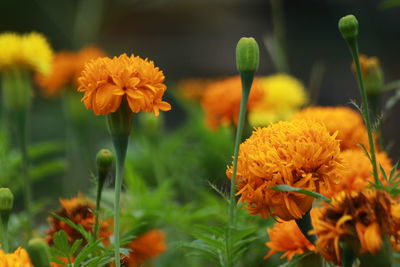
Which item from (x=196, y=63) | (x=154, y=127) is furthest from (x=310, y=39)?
(x=154, y=127)

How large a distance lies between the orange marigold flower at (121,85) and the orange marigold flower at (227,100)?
471 millimetres

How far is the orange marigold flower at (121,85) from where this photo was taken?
2.04 ft

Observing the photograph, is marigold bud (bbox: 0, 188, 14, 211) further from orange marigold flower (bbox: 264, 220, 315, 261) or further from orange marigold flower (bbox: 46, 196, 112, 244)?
orange marigold flower (bbox: 264, 220, 315, 261)

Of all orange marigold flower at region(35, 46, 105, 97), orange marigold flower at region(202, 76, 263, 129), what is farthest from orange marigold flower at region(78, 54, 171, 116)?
orange marigold flower at region(35, 46, 105, 97)

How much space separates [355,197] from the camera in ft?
1.80

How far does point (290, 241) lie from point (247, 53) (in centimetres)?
17

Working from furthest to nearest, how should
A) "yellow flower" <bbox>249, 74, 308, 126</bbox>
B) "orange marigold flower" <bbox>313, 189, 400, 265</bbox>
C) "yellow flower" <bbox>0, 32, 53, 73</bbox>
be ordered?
"yellow flower" <bbox>249, 74, 308, 126</bbox>
"yellow flower" <bbox>0, 32, 53, 73</bbox>
"orange marigold flower" <bbox>313, 189, 400, 265</bbox>

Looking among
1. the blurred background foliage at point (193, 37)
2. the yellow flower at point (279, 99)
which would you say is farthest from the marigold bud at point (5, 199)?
the blurred background foliage at point (193, 37)

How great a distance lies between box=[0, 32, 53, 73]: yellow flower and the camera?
1.09 meters

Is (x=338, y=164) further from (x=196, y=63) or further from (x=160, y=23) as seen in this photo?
(x=160, y=23)

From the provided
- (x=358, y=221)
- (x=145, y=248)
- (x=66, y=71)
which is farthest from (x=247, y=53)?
(x=66, y=71)

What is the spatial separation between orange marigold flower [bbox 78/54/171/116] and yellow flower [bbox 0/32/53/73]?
1.56 ft

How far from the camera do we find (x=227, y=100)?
3.74ft

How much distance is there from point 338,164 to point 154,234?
434 mm
